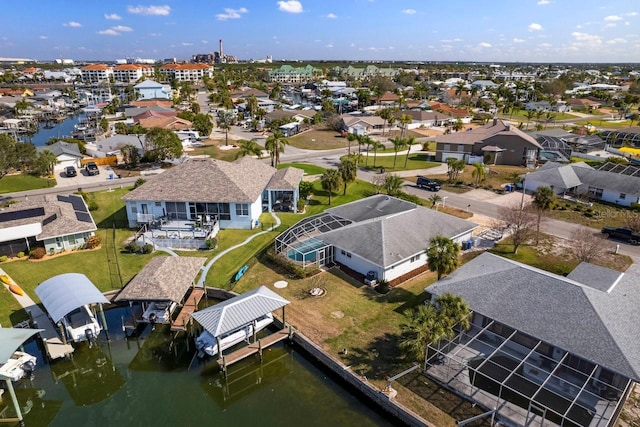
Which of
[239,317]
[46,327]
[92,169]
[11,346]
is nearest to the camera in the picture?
[11,346]

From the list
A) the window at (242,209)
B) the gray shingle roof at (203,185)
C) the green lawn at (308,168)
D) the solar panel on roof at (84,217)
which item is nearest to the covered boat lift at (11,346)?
the solar panel on roof at (84,217)

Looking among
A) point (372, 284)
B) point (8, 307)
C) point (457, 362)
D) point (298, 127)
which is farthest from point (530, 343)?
point (298, 127)

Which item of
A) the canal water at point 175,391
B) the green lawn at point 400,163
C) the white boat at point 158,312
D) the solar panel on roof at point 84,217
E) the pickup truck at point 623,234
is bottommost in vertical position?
the canal water at point 175,391

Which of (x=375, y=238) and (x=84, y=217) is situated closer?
(x=375, y=238)

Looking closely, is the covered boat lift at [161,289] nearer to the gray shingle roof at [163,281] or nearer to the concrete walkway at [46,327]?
the gray shingle roof at [163,281]

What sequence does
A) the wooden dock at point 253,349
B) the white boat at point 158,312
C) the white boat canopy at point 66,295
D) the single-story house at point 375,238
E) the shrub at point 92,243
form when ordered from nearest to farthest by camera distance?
1. the wooden dock at point 253,349
2. the white boat canopy at point 66,295
3. the white boat at point 158,312
4. the single-story house at point 375,238
5. the shrub at point 92,243

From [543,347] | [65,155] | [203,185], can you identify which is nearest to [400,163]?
[203,185]

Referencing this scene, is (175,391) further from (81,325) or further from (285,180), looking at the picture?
(285,180)
